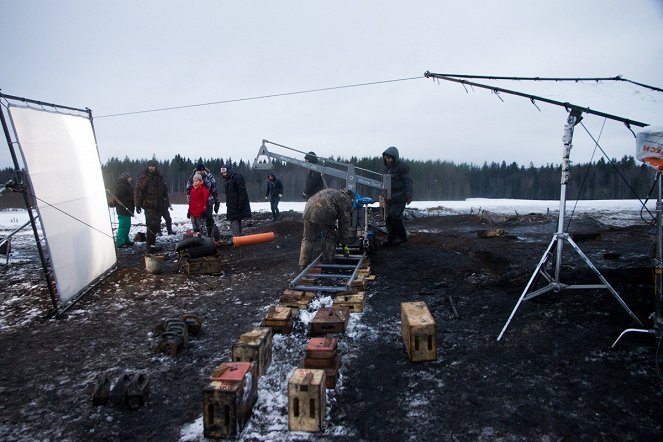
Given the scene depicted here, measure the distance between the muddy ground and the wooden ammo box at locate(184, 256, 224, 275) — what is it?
1.55 ft

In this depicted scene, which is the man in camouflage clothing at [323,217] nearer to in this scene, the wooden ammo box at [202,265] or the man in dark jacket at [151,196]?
the wooden ammo box at [202,265]

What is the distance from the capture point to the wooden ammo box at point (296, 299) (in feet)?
18.0

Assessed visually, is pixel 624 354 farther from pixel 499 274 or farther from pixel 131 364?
pixel 131 364

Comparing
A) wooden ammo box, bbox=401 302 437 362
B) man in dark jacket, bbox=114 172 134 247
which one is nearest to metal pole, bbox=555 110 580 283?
wooden ammo box, bbox=401 302 437 362

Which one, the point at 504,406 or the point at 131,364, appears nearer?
the point at 504,406

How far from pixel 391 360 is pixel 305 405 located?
1.37 meters

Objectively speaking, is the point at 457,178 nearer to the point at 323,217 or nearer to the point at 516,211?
the point at 516,211

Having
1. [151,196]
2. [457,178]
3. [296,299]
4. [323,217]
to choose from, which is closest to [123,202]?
[151,196]

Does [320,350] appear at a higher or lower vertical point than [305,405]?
higher

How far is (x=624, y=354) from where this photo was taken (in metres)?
3.79

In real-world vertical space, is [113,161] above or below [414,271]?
above

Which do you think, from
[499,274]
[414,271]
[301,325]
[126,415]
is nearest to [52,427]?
[126,415]

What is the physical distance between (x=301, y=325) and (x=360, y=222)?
434 cm

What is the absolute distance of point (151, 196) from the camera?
9719mm
